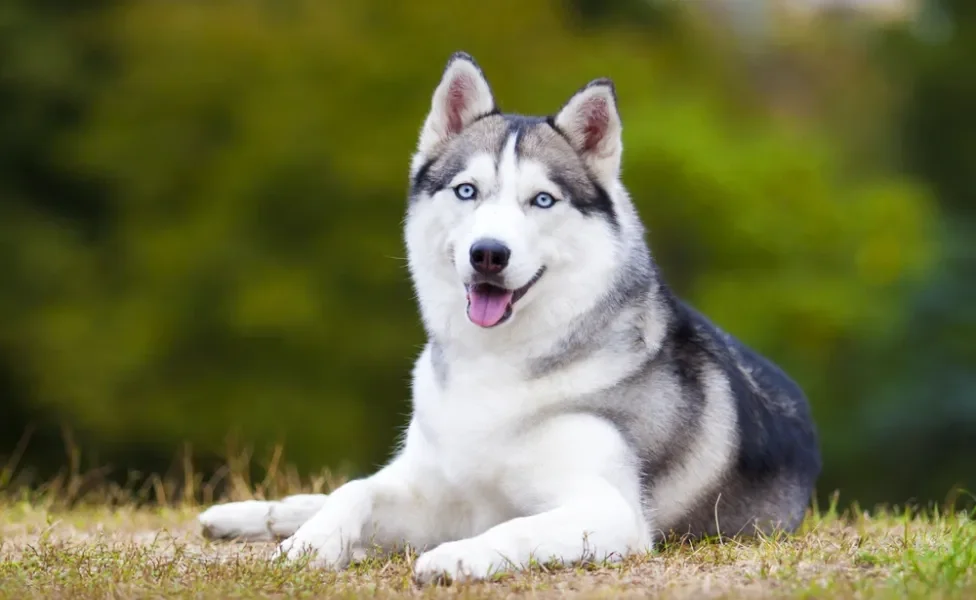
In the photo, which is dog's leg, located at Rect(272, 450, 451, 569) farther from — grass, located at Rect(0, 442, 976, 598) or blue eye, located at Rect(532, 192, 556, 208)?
blue eye, located at Rect(532, 192, 556, 208)

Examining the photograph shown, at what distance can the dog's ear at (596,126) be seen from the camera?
5.94m

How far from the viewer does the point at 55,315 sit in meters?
22.7

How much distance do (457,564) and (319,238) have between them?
19.3 metres

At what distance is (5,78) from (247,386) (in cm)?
715

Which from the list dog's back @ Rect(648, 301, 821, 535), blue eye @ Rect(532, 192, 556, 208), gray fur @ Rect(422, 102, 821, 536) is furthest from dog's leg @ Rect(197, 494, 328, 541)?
blue eye @ Rect(532, 192, 556, 208)

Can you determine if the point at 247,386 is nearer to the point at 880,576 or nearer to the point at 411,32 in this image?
the point at 411,32

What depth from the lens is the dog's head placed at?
5520 mm

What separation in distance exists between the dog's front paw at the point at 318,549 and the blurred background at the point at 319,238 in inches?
549

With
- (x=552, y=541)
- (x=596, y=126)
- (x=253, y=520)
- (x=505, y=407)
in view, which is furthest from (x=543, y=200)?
(x=253, y=520)

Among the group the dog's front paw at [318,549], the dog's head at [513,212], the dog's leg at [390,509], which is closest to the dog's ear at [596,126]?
the dog's head at [513,212]

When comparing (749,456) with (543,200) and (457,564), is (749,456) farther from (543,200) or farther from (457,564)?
(457,564)

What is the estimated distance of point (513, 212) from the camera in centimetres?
555

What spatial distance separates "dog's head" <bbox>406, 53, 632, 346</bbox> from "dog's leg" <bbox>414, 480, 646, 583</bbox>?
2.79ft

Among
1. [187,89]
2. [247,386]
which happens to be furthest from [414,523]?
[187,89]
